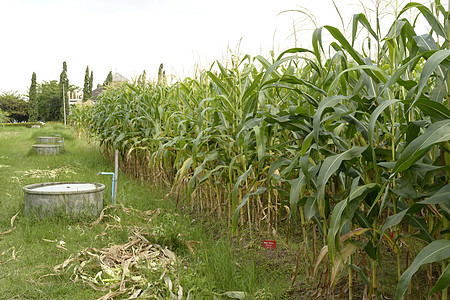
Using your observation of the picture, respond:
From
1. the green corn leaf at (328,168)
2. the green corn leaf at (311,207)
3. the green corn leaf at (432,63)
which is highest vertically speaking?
the green corn leaf at (432,63)

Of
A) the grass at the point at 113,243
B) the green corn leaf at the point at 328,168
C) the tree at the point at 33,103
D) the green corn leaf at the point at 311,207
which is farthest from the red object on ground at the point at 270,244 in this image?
the tree at the point at 33,103

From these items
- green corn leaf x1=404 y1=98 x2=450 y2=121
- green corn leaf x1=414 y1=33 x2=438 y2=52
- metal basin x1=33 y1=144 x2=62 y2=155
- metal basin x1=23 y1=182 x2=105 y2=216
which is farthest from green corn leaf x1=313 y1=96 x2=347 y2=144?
metal basin x1=33 y1=144 x2=62 y2=155

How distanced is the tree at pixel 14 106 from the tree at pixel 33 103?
5498 mm

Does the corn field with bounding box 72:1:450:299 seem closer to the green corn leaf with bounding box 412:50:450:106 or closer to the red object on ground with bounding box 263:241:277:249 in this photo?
the green corn leaf with bounding box 412:50:450:106

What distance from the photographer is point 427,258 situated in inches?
46.2

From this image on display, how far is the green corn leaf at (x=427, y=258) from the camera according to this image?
45.8 inches

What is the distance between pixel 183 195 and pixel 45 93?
150ft

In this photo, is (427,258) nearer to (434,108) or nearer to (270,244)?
(434,108)

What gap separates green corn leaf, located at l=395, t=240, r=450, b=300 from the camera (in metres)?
1.16

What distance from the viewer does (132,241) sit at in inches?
113

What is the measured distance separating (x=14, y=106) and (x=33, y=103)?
24.1ft

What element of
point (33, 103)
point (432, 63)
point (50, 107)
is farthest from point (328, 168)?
point (50, 107)

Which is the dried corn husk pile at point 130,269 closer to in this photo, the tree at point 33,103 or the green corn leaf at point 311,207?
the green corn leaf at point 311,207

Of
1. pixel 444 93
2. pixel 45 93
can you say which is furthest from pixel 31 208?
pixel 45 93
